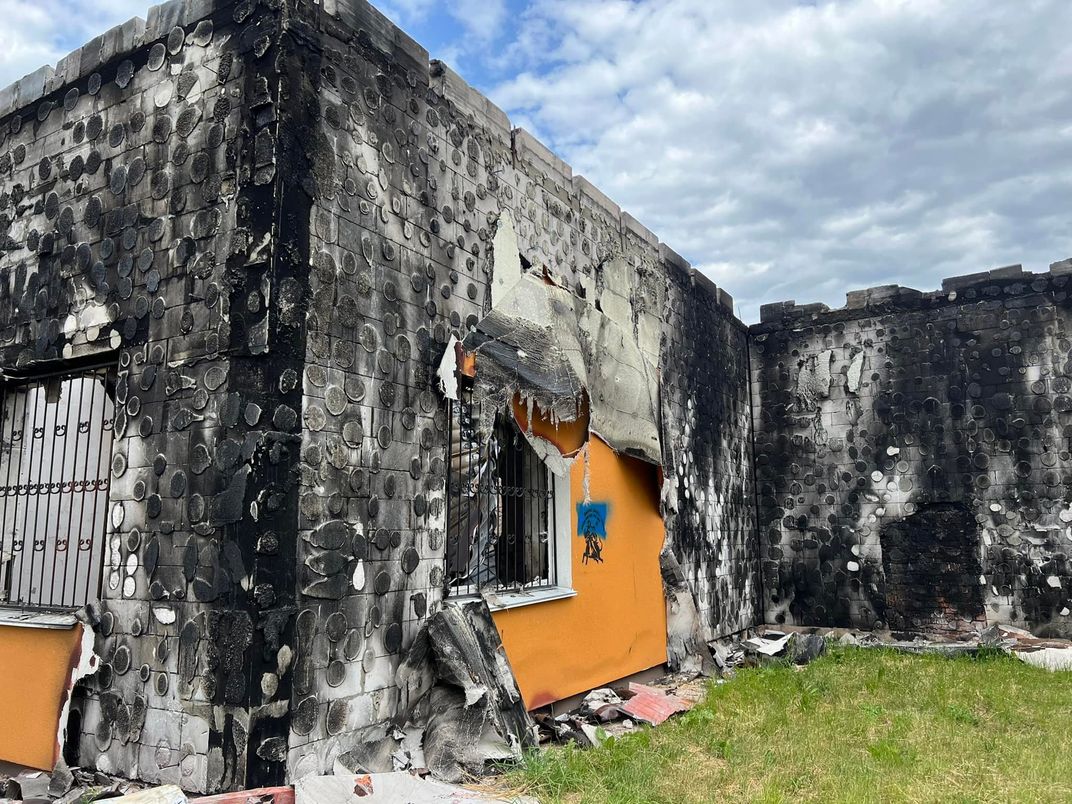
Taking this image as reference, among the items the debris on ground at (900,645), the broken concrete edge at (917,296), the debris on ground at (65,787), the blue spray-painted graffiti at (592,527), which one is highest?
the broken concrete edge at (917,296)

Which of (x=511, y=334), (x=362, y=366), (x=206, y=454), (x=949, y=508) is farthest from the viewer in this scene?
(x=949, y=508)

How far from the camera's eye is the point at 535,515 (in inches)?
261

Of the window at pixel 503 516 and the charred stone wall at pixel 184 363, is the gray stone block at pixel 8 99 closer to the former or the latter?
the charred stone wall at pixel 184 363

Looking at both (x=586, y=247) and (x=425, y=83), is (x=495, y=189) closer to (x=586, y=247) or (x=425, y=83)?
(x=425, y=83)

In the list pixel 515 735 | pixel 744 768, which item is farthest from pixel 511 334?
pixel 744 768

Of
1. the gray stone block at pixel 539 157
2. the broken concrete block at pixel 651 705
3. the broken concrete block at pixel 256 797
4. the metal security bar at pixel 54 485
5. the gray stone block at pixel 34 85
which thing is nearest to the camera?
the broken concrete block at pixel 256 797

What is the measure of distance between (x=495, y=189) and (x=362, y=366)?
7.35ft

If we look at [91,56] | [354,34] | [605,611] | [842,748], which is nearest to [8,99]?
[91,56]

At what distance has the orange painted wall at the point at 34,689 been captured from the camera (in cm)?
449

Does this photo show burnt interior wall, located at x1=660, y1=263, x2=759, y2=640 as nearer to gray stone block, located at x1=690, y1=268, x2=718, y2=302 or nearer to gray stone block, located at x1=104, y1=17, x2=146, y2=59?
gray stone block, located at x1=690, y1=268, x2=718, y2=302

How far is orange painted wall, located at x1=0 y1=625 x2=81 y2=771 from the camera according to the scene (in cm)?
449

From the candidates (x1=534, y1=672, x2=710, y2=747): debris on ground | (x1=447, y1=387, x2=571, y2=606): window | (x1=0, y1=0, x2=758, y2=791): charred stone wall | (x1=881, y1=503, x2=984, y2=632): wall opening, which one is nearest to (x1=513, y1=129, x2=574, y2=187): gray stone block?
(x1=0, y1=0, x2=758, y2=791): charred stone wall

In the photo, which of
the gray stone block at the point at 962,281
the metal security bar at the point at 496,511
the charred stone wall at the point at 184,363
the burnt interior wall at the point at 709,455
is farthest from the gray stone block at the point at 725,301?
the charred stone wall at the point at 184,363

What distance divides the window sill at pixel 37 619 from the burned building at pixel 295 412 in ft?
0.18
